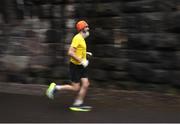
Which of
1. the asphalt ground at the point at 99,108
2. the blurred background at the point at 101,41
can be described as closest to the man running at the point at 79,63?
the asphalt ground at the point at 99,108

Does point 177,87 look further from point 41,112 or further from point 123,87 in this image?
point 41,112

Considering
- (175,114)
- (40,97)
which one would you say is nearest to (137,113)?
(175,114)

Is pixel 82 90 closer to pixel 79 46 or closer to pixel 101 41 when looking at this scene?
pixel 79 46

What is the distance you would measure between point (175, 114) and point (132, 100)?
1.48m

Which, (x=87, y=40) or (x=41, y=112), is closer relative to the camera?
(x=41, y=112)

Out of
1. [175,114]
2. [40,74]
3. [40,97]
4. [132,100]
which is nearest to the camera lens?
[175,114]

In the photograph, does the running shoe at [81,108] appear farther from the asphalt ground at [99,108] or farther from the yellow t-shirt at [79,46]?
the yellow t-shirt at [79,46]

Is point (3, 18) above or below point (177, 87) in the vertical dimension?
above

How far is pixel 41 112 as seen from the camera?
366 inches

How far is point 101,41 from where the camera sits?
1130 cm

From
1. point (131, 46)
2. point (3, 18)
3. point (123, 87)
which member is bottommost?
point (123, 87)

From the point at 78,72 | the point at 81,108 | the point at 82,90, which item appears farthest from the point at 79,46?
the point at 81,108

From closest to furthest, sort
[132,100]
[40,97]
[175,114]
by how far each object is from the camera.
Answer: [175,114] → [132,100] → [40,97]

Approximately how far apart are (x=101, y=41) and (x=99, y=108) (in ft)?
7.13
